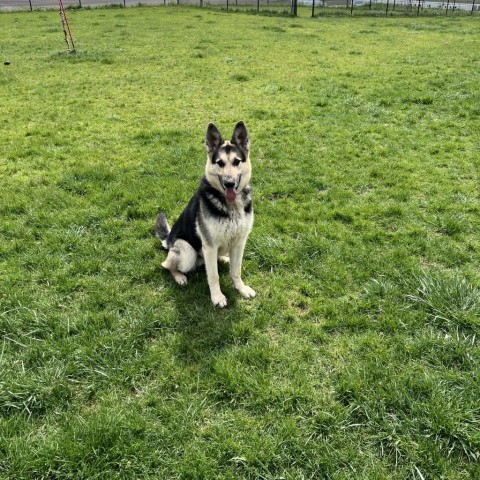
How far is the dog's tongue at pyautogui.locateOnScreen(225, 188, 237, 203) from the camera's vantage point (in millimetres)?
3609

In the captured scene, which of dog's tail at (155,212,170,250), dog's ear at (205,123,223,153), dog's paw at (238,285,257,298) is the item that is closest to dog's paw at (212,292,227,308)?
dog's paw at (238,285,257,298)

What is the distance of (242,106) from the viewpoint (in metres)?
9.53

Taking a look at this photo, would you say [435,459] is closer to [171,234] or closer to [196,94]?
[171,234]

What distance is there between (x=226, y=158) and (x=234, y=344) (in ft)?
5.64

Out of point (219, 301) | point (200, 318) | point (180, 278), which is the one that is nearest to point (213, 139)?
point (180, 278)

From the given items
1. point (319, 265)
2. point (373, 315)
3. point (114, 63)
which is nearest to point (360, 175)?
point (319, 265)

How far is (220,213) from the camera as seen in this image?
3.67 m

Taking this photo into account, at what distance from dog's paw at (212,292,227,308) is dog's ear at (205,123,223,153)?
4.73ft

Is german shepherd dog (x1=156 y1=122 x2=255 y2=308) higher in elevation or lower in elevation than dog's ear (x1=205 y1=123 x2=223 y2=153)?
lower

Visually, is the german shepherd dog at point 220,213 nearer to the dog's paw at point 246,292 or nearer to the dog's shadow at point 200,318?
the dog's paw at point 246,292

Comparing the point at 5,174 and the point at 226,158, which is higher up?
the point at 226,158

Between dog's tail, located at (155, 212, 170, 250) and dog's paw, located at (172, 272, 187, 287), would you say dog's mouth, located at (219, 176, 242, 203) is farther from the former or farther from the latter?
dog's tail, located at (155, 212, 170, 250)

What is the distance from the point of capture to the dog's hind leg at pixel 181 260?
4.07 meters

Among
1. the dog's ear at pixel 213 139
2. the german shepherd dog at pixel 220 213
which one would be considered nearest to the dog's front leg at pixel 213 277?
the german shepherd dog at pixel 220 213
